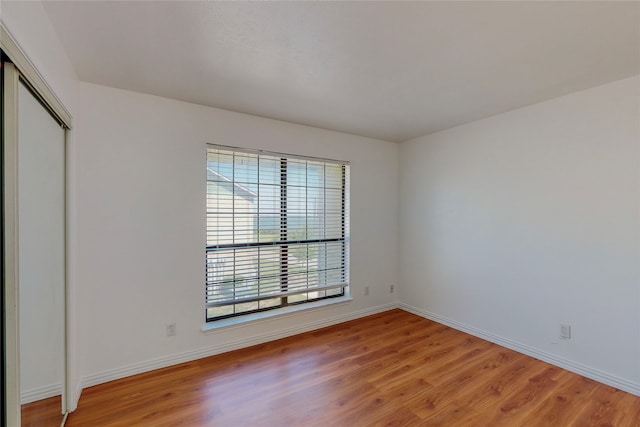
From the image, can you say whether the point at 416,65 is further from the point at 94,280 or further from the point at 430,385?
the point at 94,280

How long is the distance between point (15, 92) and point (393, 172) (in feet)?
12.4

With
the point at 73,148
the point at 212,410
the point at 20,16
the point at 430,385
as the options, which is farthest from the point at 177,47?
the point at 430,385

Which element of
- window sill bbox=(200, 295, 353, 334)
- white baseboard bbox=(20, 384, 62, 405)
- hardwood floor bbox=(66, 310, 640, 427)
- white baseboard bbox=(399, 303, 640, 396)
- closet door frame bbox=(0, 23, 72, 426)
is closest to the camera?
closet door frame bbox=(0, 23, 72, 426)

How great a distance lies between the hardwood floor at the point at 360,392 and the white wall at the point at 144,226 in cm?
25

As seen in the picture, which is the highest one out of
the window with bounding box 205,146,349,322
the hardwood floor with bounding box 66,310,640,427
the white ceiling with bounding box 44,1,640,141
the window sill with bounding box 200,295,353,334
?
the white ceiling with bounding box 44,1,640,141

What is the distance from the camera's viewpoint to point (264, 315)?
10.0 feet

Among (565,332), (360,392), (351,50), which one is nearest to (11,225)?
(351,50)

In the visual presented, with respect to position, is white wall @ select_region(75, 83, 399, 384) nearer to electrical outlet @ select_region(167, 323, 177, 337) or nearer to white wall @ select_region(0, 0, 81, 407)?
electrical outlet @ select_region(167, 323, 177, 337)

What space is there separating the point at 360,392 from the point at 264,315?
1300 mm

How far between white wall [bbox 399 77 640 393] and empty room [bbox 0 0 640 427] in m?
0.02

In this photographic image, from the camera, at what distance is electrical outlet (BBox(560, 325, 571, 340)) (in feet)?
8.27

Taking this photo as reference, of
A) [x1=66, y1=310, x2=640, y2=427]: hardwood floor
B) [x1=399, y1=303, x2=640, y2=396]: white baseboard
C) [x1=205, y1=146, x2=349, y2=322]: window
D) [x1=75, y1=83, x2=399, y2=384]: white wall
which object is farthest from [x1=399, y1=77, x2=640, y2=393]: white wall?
[x1=75, y1=83, x2=399, y2=384]: white wall

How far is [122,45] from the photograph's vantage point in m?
1.76

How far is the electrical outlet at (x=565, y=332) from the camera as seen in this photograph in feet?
8.27
